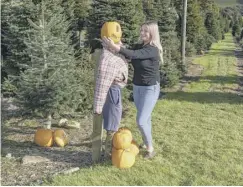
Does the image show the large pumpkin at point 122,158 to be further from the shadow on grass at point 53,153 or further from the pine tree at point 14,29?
the pine tree at point 14,29

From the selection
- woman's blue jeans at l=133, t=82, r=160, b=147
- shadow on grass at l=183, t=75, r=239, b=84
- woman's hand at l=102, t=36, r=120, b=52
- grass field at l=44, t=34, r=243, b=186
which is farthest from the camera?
shadow on grass at l=183, t=75, r=239, b=84

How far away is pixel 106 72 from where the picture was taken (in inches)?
223

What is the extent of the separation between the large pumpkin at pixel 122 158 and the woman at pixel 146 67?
0.46 meters

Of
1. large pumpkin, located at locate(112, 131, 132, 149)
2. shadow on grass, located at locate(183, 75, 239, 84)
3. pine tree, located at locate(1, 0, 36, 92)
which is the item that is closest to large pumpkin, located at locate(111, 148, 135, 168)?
large pumpkin, located at locate(112, 131, 132, 149)

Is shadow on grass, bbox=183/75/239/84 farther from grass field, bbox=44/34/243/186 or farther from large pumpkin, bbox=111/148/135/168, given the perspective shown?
large pumpkin, bbox=111/148/135/168

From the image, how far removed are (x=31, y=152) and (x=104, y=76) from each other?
1945 millimetres

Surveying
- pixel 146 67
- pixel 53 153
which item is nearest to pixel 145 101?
pixel 146 67

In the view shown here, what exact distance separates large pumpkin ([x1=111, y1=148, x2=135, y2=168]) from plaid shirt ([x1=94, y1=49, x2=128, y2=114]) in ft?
2.00

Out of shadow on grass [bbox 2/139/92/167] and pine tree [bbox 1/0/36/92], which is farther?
pine tree [bbox 1/0/36/92]

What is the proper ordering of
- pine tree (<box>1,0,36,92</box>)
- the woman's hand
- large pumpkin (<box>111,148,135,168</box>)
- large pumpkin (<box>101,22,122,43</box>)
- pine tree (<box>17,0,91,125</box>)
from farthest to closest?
pine tree (<box>1,0,36,92</box>) → pine tree (<box>17,0,91,125</box>) → large pumpkin (<box>111,148,135,168</box>) → large pumpkin (<box>101,22,122,43</box>) → the woman's hand

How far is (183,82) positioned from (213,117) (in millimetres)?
6875

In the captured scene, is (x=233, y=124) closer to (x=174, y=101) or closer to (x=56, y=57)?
(x=174, y=101)

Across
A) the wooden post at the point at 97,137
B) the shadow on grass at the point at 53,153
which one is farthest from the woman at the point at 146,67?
the shadow on grass at the point at 53,153

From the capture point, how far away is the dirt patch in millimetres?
5719
